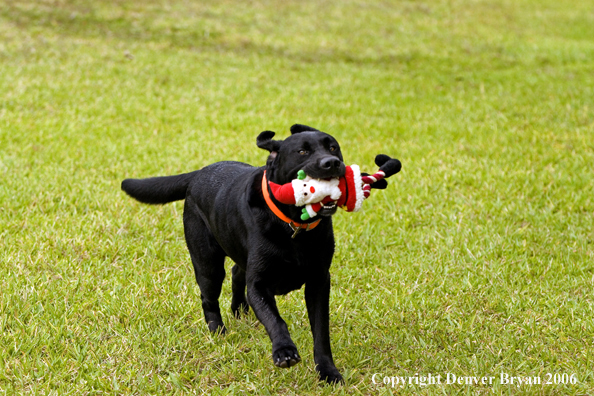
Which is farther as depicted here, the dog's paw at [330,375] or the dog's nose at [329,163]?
the dog's paw at [330,375]

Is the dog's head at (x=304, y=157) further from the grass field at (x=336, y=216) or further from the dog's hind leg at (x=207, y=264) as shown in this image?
the grass field at (x=336, y=216)

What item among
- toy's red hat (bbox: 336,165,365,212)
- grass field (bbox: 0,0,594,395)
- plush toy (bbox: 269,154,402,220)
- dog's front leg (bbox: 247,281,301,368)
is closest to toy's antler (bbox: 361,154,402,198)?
plush toy (bbox: 269,154,402,220)

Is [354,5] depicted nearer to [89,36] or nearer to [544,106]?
[89,36]

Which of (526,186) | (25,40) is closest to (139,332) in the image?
(526,186)

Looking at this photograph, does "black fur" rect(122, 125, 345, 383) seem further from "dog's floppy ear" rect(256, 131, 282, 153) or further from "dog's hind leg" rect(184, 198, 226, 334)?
"dog's hind leg" rect(184, 198, 226, 334)

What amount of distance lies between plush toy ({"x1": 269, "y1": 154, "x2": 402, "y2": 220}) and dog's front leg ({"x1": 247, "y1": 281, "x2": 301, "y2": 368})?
526 millimetres

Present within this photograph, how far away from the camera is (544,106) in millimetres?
10805

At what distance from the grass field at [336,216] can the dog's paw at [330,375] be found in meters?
0.07

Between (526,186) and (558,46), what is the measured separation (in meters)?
10.7

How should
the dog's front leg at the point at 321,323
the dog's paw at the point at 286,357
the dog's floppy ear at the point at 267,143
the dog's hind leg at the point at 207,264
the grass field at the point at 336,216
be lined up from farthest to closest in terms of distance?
the dog's hind leg at the point at 207,264, the grass field at the point at 336,216, the dog's front leg at the point at 321,323, the dog's floppy ear at the point at 267,143, the dog's paw at the point at 286,357

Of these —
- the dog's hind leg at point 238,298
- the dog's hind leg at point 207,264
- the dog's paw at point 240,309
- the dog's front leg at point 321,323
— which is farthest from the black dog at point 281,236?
the dog's paw at point 240,309

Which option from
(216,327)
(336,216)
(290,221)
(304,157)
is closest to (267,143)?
(304,157)

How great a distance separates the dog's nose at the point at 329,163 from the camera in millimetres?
3014

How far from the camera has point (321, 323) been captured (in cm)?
345
